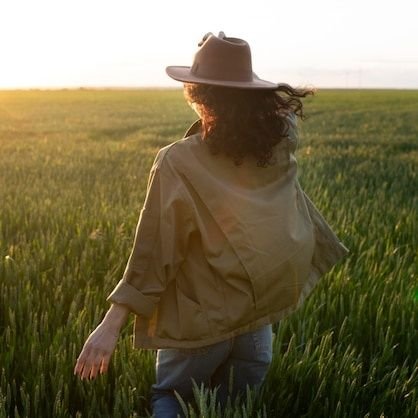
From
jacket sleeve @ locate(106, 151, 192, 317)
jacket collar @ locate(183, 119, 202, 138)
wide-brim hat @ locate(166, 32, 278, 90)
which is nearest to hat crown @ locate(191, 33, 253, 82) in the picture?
wide-brim hat @ locate(166, 32, 278, 90)

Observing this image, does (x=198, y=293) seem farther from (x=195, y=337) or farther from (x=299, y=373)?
(x=299, y=373)

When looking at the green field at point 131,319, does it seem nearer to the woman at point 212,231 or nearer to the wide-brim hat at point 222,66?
the woman at point 212,231

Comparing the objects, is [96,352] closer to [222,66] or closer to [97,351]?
[97,351]

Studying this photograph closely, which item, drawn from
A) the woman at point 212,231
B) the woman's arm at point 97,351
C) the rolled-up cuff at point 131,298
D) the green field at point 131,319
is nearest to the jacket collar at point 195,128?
the woman at point 212,231

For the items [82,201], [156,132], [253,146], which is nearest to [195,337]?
[253,146]

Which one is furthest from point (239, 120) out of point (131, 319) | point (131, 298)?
point (131, 319)

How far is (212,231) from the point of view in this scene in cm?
193

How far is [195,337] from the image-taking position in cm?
195

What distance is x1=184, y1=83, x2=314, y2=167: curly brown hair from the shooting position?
6.22ft

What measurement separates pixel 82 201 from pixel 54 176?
1.78 meters

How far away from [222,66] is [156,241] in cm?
51

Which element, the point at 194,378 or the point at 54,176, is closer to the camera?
the point at 194,378

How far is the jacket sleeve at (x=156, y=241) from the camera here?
189cm

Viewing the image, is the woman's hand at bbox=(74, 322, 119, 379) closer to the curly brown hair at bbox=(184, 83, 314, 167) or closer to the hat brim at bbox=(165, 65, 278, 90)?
the curly brown hair at bbox=(184, 83, 314, 167)
